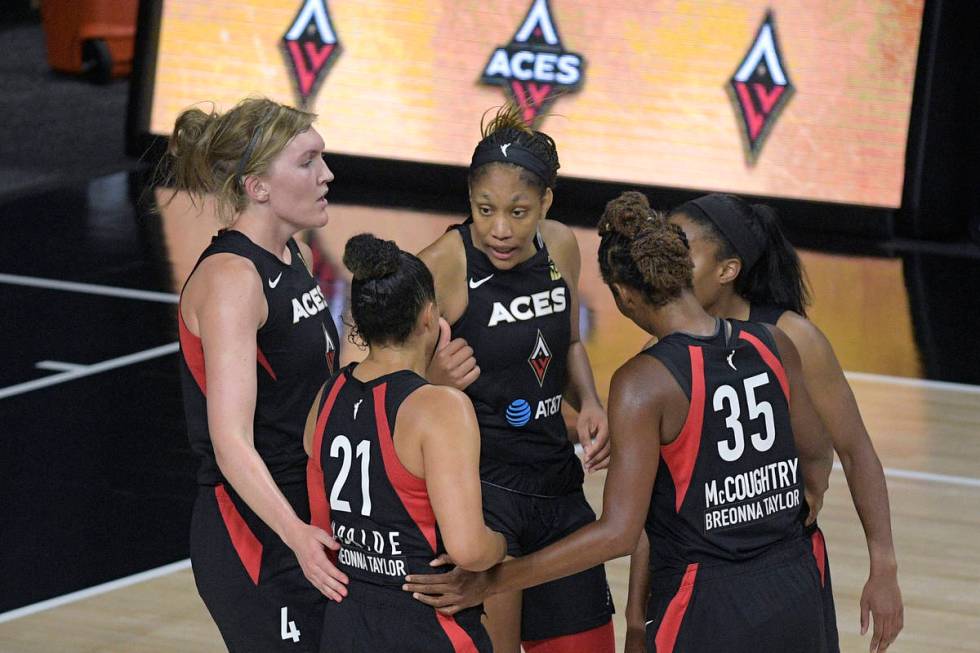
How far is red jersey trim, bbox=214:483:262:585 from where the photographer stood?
3.76 meters

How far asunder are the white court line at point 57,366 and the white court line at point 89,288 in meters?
1.12

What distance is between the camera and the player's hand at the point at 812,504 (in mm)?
3674

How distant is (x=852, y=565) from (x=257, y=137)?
3395 millimetres

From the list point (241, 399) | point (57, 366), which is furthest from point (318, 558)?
point (57, 366)

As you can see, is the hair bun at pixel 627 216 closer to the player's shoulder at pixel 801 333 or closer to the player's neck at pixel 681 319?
the player's neck at pixel 681 319

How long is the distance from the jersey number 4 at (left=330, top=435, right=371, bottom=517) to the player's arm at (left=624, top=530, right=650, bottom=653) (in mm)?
805

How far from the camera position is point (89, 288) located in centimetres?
966

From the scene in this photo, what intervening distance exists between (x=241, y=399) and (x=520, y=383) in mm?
924

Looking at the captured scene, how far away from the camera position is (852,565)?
20.1ft

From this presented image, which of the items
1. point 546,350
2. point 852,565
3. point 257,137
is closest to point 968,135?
point 852,565

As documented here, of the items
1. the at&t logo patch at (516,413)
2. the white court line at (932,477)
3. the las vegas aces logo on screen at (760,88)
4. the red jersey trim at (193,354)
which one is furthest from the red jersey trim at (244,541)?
the las vegas aces logo on screen at (760,88)

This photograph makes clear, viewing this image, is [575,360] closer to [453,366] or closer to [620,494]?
[453,366]

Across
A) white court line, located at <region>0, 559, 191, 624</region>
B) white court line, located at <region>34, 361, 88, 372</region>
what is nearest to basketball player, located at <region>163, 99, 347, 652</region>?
white court line, located at <region>0, 559, 191, 624</region>

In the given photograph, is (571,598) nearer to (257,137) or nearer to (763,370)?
(763,370)
